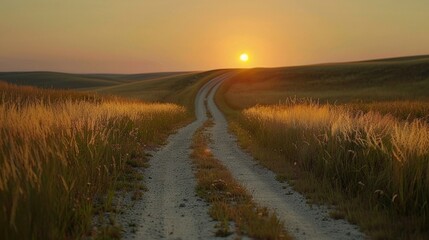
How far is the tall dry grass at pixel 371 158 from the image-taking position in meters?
7.26

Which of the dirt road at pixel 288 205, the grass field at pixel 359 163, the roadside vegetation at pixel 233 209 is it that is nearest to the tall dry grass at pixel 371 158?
the grass field at pixel 359 163

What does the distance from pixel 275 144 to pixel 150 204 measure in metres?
8.06

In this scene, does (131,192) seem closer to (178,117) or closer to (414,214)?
(414,214)

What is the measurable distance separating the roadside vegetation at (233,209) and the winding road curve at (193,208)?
21 centimetres

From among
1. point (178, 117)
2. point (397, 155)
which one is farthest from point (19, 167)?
point (178, 117)

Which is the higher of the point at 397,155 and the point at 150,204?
the point at 397,155

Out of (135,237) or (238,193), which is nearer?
(135,237)

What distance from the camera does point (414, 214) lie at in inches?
275

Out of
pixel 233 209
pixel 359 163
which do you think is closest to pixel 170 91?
pixel 359 163

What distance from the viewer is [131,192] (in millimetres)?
9203

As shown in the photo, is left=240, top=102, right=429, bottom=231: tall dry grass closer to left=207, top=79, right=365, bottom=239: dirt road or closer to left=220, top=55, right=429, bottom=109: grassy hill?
left=207, top=79, right=365, bottom=239: dirt road

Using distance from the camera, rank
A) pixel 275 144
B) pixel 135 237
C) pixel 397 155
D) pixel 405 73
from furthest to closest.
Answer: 1. pixel 405 73
2. pixel 275 144
3. pixel 397 155
4. pixel 135 237

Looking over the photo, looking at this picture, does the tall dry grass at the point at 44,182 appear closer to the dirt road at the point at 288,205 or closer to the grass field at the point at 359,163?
the dirt road at the point at 288,205

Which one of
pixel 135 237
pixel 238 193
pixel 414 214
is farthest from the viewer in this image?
pixel 238 193
